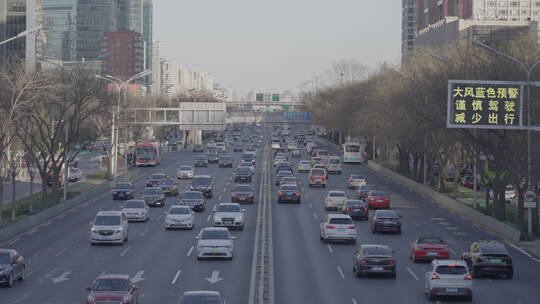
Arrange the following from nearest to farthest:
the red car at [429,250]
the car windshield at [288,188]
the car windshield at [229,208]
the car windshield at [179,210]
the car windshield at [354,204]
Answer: the red car at [429,250], the car windshield at [229,208], the car windshield at [179,210], the car windshield at [354,204], the car windshield at [288,188]

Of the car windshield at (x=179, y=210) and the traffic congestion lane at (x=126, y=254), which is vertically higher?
the car windshield at (x=179, y=210)

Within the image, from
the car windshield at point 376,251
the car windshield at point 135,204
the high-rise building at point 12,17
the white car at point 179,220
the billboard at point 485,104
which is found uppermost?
the high-rise building at point 12,17

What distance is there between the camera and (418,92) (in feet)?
204

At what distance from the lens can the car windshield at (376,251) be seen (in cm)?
3044

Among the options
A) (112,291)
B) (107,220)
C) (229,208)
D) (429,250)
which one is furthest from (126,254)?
(112,291)

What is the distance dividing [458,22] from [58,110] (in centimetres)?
8172

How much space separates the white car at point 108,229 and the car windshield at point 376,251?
43.3 feet

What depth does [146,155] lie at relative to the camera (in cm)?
9712

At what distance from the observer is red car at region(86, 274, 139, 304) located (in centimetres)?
2239

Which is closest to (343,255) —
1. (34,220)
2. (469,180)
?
(34,220)

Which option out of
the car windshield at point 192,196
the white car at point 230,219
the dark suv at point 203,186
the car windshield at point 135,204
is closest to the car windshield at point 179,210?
the white car at point 230,219

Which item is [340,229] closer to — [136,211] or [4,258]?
[136,211]

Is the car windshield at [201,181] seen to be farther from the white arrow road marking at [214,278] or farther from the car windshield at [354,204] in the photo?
the white arrow road marking at [214,278]

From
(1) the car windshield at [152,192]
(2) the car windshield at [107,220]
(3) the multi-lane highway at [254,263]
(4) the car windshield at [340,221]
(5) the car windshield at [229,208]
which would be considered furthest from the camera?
(1) the car windshield at [152,192]
